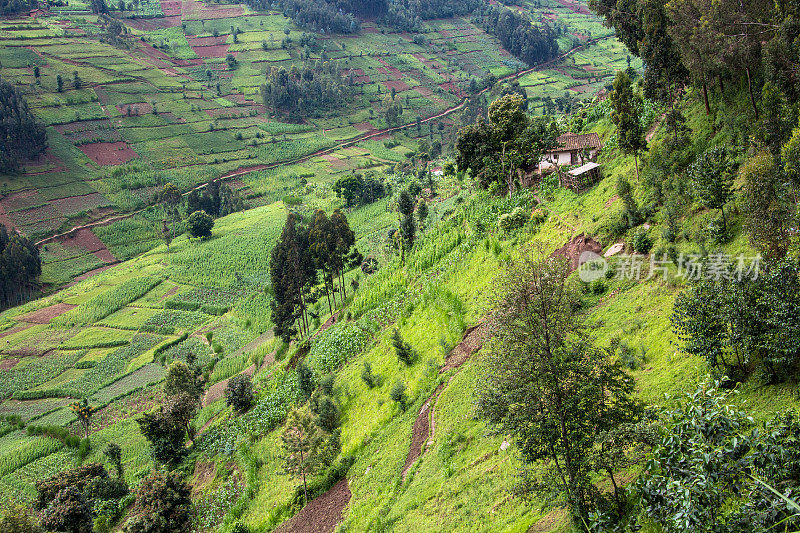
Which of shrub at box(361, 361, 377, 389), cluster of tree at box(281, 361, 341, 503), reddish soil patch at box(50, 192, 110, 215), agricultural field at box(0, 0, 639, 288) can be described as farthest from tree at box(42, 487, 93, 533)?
reddish soil patch at box(50, 192, 110, 215)

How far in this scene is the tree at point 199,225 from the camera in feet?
261

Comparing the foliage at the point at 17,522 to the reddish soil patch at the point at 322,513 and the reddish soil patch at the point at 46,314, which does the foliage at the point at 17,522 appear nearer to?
the reddish soil patch at the point at 322,513

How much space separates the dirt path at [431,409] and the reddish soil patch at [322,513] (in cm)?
380

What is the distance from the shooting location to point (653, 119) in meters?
32.9

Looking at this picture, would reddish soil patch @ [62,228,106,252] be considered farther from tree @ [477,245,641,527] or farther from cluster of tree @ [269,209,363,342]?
tree @ [477,245,641,527]

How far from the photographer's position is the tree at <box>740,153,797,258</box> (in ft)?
49.7

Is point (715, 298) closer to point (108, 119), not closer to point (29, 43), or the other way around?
point (108, 119)

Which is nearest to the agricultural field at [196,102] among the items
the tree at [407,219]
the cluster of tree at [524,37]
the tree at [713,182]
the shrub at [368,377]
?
the cluster of tree at [524,37]

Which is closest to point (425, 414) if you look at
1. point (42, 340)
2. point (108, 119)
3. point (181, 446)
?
point (181, 446)

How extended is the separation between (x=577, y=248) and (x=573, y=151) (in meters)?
13.5

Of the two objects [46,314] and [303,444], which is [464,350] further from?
[46,314]

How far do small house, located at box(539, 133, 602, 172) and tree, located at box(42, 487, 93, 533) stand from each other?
118 feet

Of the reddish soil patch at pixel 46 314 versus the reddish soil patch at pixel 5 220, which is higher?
the reddish soil patch at pixel 5 220

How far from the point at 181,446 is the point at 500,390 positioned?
31.3 meters
